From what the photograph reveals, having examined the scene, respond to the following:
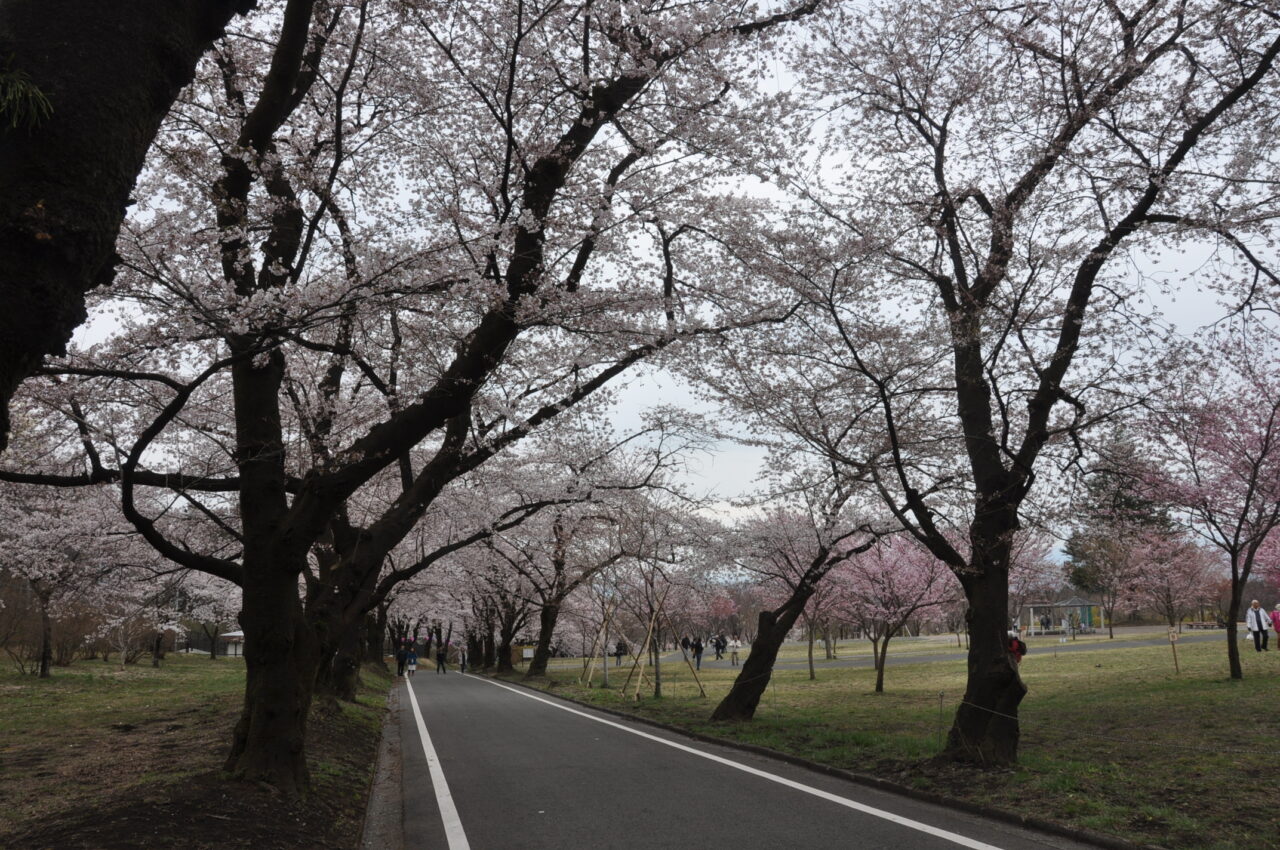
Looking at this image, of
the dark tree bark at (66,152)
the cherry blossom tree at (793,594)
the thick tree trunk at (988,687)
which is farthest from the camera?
the cherry blossom tree at (793,594)

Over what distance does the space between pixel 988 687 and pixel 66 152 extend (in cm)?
886

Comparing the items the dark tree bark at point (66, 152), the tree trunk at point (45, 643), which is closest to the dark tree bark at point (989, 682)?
the dark tree bark at point (66, 152)

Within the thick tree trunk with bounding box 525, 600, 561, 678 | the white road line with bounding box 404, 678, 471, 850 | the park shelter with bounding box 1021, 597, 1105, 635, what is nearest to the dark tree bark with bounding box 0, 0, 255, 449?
the white road line with bounding box 404, 678, 471, 850

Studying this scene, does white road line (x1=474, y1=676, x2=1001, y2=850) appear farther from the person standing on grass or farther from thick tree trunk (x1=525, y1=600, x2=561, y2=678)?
the person standing on grass

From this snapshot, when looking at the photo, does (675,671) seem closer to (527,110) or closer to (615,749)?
(615,749)

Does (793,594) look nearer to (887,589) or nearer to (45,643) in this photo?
(887,589)

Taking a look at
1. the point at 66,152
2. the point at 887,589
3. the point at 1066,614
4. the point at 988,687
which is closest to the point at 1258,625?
the point at 887,589

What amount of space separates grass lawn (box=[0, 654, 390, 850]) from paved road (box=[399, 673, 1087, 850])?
812 millimetres

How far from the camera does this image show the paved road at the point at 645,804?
19.6 ft

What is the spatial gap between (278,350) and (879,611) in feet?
63.0

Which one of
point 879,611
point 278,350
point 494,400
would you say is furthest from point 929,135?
point 879,611

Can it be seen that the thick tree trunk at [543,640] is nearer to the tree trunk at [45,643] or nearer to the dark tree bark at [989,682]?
the tree trunk at [45,643]

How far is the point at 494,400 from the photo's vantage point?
1122 centimetres

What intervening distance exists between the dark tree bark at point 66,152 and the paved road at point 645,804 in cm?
495
